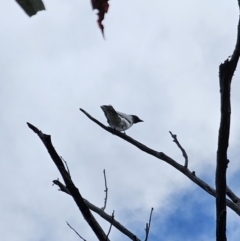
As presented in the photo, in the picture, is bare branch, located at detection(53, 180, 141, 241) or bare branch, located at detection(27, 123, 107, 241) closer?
bare branch, located at detection(27, 123, 107, 241)

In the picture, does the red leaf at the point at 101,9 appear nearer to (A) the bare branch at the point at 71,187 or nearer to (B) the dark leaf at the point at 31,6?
(B) the dark leaf at the point at 31,6

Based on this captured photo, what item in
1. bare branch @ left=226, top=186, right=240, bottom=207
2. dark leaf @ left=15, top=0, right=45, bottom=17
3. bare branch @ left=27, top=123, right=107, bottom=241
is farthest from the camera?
bare branch @ left=226, top=186, right=240, bottom=207

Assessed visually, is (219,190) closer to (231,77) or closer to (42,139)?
(231,77)

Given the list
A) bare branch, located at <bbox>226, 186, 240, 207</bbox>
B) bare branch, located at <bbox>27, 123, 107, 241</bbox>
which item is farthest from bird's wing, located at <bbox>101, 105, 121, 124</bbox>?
bare branch, located at <bbox>27, 123, 107, 241</bbox>

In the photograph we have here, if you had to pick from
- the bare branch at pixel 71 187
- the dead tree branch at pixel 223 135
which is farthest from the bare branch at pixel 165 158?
the bare branch at pixel 71 187

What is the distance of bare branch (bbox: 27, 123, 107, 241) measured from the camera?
1.99m

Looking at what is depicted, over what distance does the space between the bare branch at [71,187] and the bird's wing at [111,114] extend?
9759 millimetres

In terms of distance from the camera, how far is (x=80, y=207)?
2.34 metres

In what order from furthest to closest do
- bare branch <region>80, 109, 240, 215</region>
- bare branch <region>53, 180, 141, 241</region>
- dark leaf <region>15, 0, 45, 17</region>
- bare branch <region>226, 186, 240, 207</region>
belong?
bare branch <region>80, 109, 240, 215</region> → bare branch <region>226, 186, 240, 207</region> → bare branch <region>53, 180, 141, 241</region> → dark leaf <region>15, 0, 45, 17</region>

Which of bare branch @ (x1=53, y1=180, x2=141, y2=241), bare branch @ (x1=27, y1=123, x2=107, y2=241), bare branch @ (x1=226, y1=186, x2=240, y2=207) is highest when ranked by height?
bare branch @ (x1=226, y1=186, x2=240, y2=207)

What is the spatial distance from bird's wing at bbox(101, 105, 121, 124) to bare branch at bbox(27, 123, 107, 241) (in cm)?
976

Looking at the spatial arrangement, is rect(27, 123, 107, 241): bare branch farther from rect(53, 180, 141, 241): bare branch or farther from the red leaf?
the red leaf

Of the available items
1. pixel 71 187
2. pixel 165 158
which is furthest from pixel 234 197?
pixel 71 187

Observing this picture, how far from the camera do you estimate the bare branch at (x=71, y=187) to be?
1.99 metres
